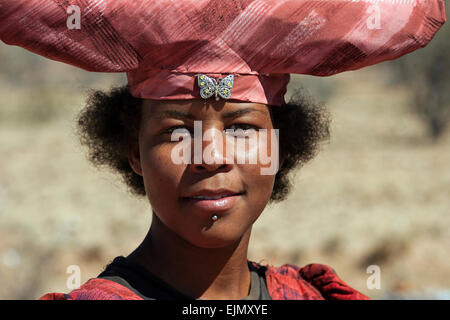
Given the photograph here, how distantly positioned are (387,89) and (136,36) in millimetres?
27104

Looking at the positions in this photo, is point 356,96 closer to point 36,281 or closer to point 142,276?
point 36,281

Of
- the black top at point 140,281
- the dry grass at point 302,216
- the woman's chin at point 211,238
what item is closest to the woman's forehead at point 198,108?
the woman's chin at point 211,238

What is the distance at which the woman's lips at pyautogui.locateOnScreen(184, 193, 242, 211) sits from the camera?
2146 mm

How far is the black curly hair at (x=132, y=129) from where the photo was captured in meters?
2.48

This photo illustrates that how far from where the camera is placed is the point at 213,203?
215cm

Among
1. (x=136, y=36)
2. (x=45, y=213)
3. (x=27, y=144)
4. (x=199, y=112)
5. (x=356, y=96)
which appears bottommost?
(x=199, y=112)

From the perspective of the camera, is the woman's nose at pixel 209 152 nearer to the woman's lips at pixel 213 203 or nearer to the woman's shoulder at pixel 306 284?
the woman's lips at pixel 213 203

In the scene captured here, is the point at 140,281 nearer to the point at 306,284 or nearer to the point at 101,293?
the point at 101,293

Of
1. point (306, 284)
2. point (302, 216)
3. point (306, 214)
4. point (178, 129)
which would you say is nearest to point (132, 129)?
point (178, 129)

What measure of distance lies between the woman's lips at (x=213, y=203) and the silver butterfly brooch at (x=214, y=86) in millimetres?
326

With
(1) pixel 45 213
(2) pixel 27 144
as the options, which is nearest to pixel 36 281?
(1) pixel 45 213

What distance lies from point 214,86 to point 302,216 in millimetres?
8647

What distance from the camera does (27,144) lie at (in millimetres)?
15836

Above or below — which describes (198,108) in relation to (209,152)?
above
